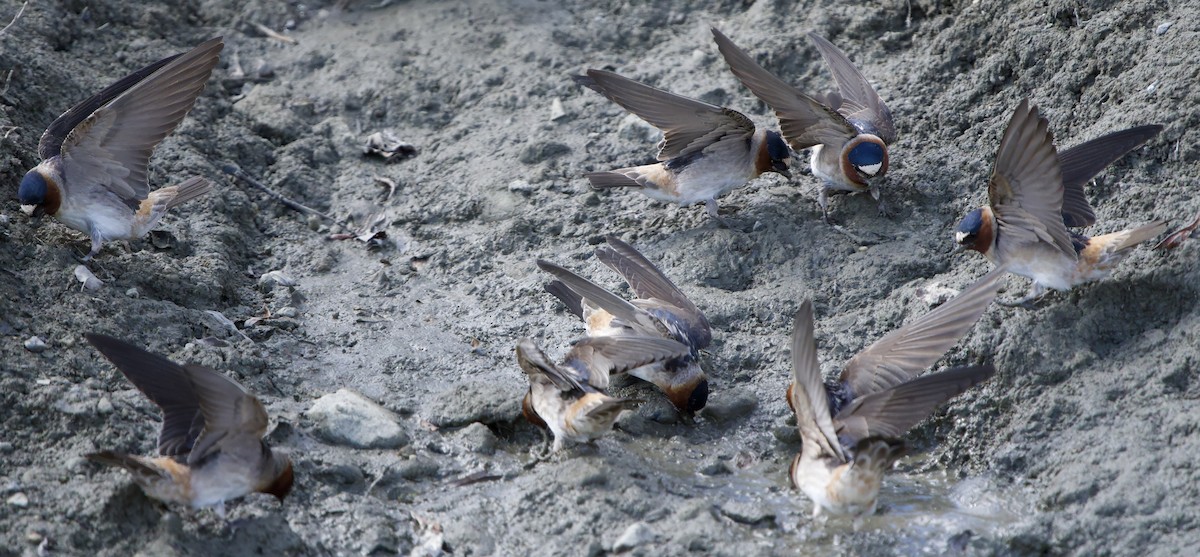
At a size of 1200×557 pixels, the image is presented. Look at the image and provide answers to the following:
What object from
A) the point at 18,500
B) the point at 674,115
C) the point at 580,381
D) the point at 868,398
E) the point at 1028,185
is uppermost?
the point at 1028,185

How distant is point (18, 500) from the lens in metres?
4.30

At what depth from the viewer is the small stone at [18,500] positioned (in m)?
4.29

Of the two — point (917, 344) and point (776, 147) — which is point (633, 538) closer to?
point (917, 344)

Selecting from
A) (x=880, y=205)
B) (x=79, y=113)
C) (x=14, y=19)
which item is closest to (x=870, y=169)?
(x=880, y=205)

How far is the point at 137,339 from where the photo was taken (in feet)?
17.5

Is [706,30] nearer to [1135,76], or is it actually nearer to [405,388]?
[1135,76]

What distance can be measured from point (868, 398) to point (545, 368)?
1.33 meters

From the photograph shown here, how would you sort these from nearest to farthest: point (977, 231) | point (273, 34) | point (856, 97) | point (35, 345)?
point (35, 345) < point (977, 231) < point (856, 97) < point (273, 34)

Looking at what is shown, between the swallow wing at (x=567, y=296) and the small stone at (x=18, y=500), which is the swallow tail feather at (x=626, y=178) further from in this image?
the small stone at (x=18, y=500)

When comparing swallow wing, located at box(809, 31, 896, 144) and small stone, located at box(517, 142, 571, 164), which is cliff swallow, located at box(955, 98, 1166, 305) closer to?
swallow wing, located at box(809, 31, 896, 144)

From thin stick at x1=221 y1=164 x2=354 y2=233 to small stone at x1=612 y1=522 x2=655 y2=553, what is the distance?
3.20m

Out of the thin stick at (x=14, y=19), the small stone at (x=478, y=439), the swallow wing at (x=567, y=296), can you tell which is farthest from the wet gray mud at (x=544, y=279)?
the swallow wing at (x=567, y=296)

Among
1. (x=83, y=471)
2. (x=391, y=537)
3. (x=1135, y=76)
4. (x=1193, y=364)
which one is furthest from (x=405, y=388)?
(x=1135, y=76)

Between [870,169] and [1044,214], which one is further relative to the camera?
[870,169]
